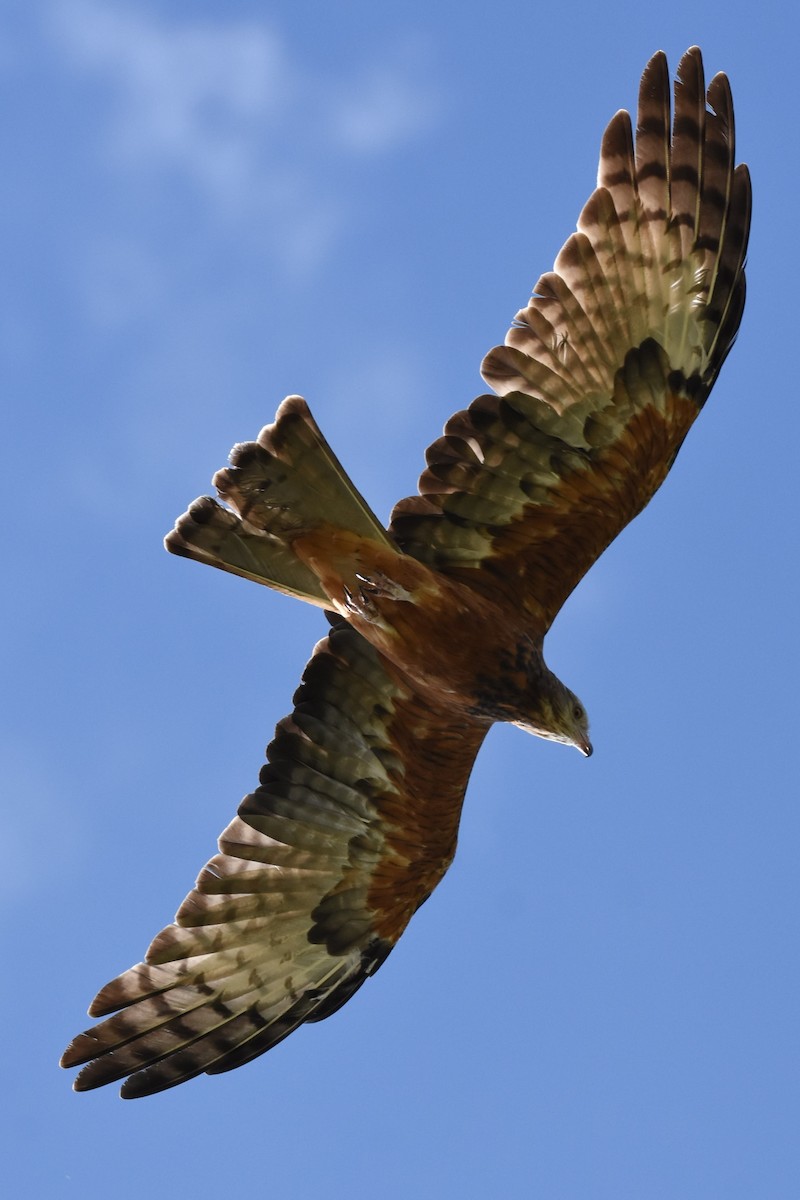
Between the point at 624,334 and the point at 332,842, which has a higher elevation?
the point at 624,334

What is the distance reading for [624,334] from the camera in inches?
329

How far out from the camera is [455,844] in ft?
30.8

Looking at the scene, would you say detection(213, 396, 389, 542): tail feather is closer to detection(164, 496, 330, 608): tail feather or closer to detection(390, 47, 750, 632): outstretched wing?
detection(164, 496, 330, 608): tail feather

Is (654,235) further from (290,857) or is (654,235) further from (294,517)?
(290,857)

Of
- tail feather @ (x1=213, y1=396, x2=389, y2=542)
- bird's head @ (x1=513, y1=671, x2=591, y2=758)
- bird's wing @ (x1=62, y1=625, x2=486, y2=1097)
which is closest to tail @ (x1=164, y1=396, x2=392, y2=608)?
tail feather @ (x1=213, y1=396, x2=389, y2=542)

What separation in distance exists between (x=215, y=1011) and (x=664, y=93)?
17.3 ft

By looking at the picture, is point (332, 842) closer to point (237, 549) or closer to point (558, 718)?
point (558, 718)

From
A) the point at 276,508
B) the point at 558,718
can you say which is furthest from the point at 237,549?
the point at 558,718

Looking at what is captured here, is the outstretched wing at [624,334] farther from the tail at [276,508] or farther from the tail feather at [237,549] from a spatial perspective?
the tail feather at [237,549]

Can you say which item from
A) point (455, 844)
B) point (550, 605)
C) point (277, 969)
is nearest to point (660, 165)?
point (550, 605)

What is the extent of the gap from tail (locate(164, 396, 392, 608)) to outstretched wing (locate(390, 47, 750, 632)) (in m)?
0.62

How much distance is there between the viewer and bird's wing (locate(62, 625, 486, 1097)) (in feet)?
30.0

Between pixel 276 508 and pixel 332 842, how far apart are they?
2.05 m

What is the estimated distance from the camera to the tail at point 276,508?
320 inches
